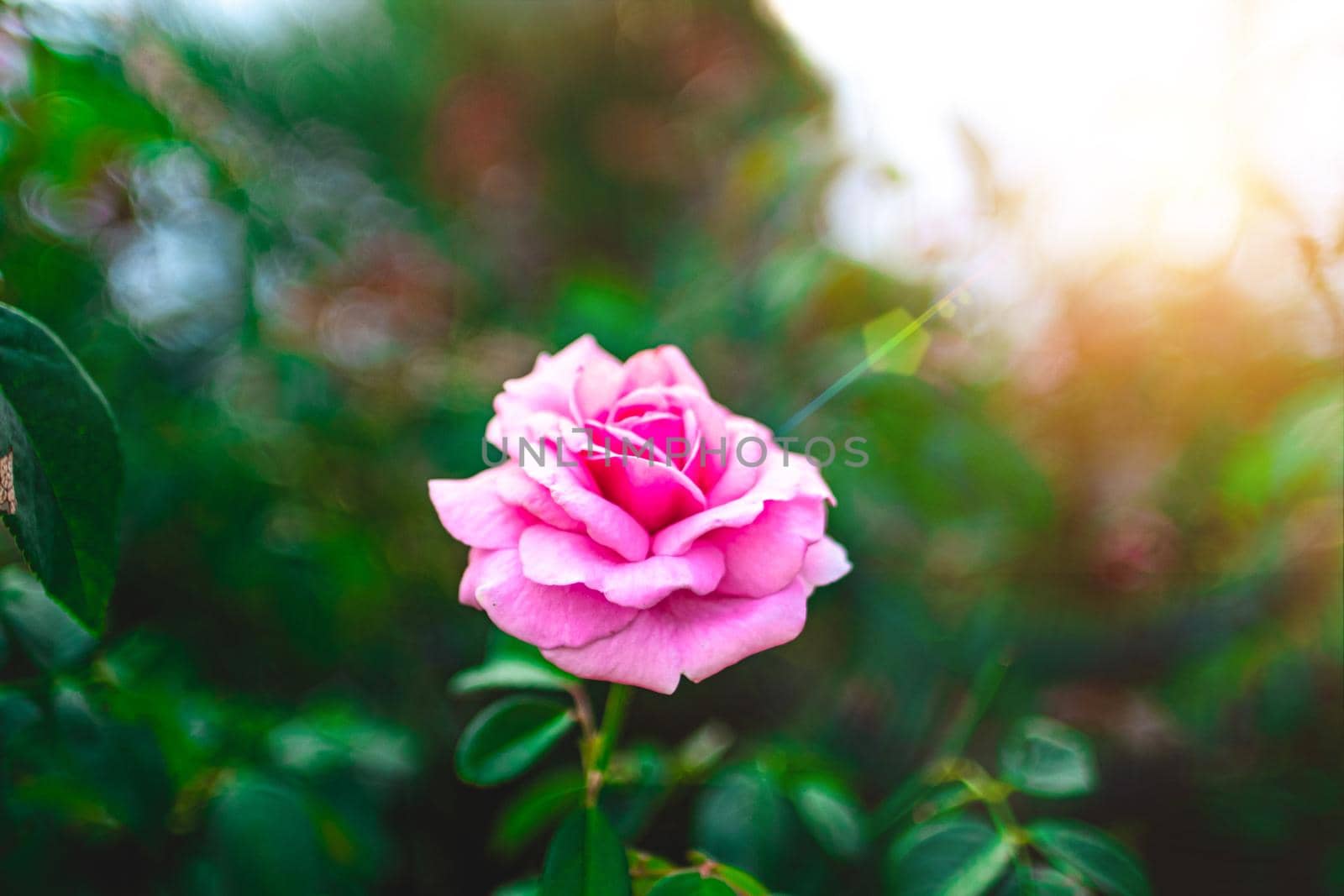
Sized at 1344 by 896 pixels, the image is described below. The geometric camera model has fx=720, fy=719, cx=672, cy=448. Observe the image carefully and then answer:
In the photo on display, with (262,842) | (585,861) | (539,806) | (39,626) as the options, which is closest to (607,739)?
(585,861)

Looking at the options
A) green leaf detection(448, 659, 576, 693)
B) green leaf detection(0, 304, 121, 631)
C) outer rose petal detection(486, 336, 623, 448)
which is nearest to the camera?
green leaf detection(0, 304, 121, 631)

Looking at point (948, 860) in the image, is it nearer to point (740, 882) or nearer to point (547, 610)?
point (740, 882)

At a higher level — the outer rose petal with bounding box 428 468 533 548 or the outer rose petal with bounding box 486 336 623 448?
the outer rose petal with bounding box 486 336 623 448

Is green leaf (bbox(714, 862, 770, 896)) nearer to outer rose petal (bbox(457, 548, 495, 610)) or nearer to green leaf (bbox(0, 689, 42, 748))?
outer rose petal (bbox(457, 548, 495, 610))

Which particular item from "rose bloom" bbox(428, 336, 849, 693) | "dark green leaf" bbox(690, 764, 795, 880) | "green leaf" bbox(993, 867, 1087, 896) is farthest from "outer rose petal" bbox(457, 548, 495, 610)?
"green leaf" bbox(993, 867, 1087, 896)

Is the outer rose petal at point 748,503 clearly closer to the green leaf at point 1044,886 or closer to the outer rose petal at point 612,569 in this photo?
the outer rose petal at point 612,569

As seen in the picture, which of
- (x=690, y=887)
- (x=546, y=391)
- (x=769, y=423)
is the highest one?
(x=769, y=423)
